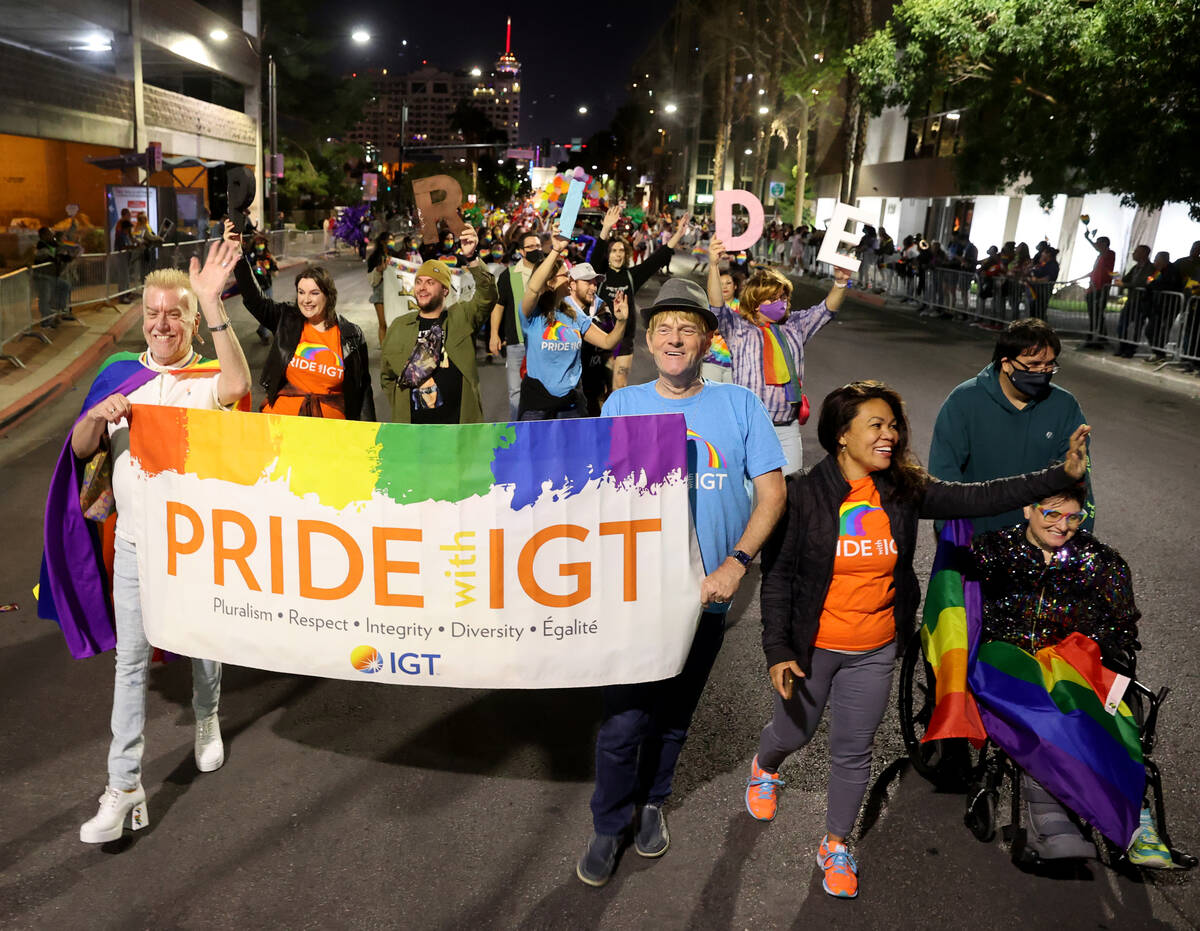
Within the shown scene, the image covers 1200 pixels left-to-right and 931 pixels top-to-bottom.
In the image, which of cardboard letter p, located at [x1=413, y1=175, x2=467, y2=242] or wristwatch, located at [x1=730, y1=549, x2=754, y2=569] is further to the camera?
cardboard letter p, located at [x1=413, y1=175, x2=467, y2=242]

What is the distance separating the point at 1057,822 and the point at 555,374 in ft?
13.9

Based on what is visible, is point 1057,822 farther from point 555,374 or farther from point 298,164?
point 298,164

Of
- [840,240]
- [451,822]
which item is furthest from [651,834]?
[840,240]

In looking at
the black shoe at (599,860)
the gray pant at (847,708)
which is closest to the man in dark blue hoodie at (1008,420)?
the gray pant at (847,708)

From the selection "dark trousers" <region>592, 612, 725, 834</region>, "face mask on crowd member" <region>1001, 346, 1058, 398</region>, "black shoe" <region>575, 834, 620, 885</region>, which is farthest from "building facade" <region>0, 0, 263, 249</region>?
"black shoe" <region>575, 834, 620, 885</region>

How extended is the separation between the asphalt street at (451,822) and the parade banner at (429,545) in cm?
73

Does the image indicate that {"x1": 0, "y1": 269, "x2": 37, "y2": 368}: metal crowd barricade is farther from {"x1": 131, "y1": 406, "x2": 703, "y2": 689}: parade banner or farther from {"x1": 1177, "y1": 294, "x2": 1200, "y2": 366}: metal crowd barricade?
{"x1": 1177, "y1": 294, "x2": 1200, "y2": 366}: metal crowd barricade

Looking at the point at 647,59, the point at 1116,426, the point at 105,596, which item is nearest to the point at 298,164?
the point at 1116,426

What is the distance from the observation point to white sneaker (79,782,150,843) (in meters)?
3.90

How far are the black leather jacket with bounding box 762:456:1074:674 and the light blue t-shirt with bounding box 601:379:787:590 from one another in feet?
Result: 0.58

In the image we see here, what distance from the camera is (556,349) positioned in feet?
23.2

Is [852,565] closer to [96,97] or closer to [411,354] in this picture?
[411,354]

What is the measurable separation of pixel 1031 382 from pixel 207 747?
3.80m

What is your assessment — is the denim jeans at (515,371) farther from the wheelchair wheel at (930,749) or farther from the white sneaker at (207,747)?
the wheelchair wheel at (930,749)
